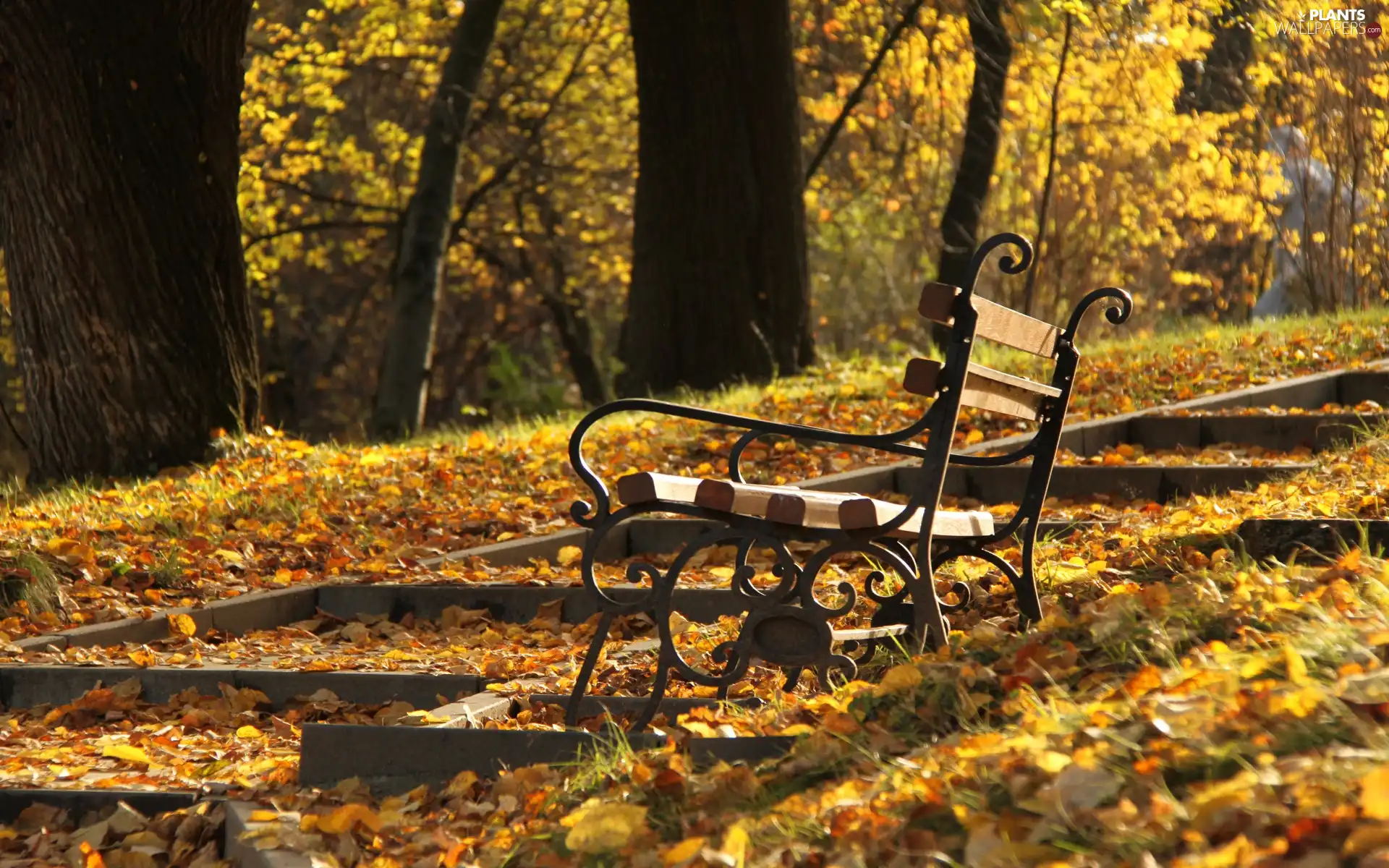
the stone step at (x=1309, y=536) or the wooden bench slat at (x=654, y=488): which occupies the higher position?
the wooden bench slat at (x=654, y=488)

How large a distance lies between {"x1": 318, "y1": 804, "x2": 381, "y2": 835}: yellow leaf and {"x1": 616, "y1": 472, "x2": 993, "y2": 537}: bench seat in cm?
89

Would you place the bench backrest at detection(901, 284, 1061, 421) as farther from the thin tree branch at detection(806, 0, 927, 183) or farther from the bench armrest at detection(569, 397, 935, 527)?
the thin tree branch at detection(806, 0, 927, 183)

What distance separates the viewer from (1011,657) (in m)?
3.35

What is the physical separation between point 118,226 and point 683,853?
23.8 feet

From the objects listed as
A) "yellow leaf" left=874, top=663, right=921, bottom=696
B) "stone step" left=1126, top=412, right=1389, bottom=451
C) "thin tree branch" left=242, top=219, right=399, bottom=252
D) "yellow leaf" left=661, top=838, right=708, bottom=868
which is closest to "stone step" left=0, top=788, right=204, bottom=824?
"yellow leaf" left=661, top=838, right=708, bottom=868

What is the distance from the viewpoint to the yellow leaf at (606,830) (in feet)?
9.19

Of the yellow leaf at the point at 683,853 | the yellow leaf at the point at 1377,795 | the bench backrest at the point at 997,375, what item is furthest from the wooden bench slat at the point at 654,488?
the yellow leaf at the point at 1377,795

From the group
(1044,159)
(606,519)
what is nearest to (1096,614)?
(606,519)

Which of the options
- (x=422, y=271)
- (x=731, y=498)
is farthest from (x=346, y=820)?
(x=422, y=271)

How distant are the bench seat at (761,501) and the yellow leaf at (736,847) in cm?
104

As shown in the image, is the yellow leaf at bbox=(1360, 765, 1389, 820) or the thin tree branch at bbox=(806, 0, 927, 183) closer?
the yellow leaf at bbox=(1360, 765, 1389, 820)

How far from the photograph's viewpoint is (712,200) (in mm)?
11641

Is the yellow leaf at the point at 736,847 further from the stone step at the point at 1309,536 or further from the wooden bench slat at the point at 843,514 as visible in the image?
the stone step at the point at 1309,536

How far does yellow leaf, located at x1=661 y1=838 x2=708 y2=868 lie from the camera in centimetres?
260
